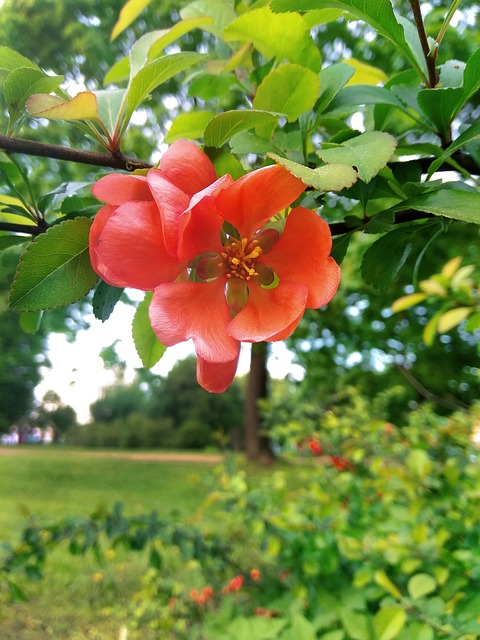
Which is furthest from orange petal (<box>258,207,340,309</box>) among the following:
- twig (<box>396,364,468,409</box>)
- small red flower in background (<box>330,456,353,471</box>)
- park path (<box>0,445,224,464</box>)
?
park path (<box>0,445,224,464</box>)

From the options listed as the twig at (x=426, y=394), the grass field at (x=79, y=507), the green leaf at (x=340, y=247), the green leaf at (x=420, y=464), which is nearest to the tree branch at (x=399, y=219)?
the green leaf at (x=340, y=247)

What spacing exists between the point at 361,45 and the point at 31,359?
5344 mm

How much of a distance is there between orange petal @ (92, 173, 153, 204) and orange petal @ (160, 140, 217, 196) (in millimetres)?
15

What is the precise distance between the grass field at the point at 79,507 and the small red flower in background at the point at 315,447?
43cm

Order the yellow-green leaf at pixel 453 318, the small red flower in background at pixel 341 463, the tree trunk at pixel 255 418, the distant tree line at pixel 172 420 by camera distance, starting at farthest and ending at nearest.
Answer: the distant tree line at pixel 172 420 < the tree trunk at pixel 255 418 < the small red flower in background at pixel 341 463 < the yellow-green leaf at pixel 453 318

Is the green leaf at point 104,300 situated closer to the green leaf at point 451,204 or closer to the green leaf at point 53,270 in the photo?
the green leaf at point 53,270

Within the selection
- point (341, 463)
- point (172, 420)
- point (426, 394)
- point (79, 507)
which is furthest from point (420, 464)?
point (172, 420)

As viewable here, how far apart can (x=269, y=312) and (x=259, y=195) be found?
0.06m

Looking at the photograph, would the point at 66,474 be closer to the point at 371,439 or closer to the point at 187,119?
the point at 371,439

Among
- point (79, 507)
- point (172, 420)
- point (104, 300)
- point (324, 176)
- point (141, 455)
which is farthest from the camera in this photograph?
point (172, 420)

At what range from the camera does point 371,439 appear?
1.64 m

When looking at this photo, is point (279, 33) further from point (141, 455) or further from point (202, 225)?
point (141, 455)

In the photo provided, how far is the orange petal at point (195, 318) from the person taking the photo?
0.85 ft

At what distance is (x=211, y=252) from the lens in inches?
11.8
